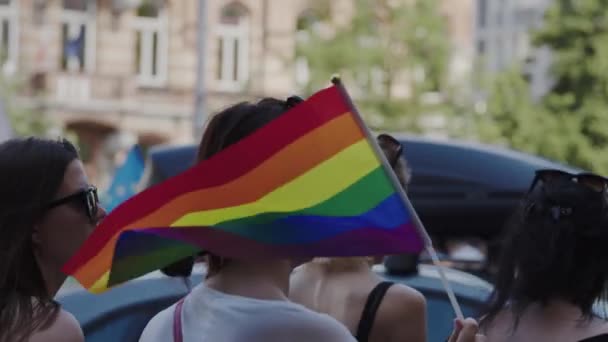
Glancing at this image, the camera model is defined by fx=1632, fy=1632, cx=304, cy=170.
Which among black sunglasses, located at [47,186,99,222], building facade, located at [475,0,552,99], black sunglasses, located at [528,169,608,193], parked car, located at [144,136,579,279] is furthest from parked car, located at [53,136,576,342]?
building facade, located at [475,0,552,99]

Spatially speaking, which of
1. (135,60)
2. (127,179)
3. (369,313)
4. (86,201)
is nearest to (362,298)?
(369,313)

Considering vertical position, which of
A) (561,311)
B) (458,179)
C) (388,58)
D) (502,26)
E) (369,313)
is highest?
(561,311)

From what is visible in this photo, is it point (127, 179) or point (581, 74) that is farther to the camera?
point (581, 74)

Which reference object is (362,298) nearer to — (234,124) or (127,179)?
(234,124)

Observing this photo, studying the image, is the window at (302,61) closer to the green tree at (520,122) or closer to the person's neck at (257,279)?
the green tree at (520,122)

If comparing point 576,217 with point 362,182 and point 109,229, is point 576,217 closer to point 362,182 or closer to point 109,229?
point 362,182

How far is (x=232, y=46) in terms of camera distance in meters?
39.7

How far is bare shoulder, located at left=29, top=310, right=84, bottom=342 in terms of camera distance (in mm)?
3139

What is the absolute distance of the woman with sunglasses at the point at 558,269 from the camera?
11.1ft

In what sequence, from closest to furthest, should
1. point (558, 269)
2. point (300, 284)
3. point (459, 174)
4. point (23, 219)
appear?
point (23, 219), point (558, 269), point (300, 284), point (459, 174)

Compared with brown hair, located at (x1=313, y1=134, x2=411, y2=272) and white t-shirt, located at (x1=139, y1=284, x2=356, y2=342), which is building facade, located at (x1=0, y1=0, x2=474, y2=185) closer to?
brown hair, located at (x1=313, y1=134, x2=411, y2=272)

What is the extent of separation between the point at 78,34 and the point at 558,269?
114ft

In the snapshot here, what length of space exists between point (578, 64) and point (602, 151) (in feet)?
5.90

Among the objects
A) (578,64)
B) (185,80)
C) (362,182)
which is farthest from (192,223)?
(185,80)
